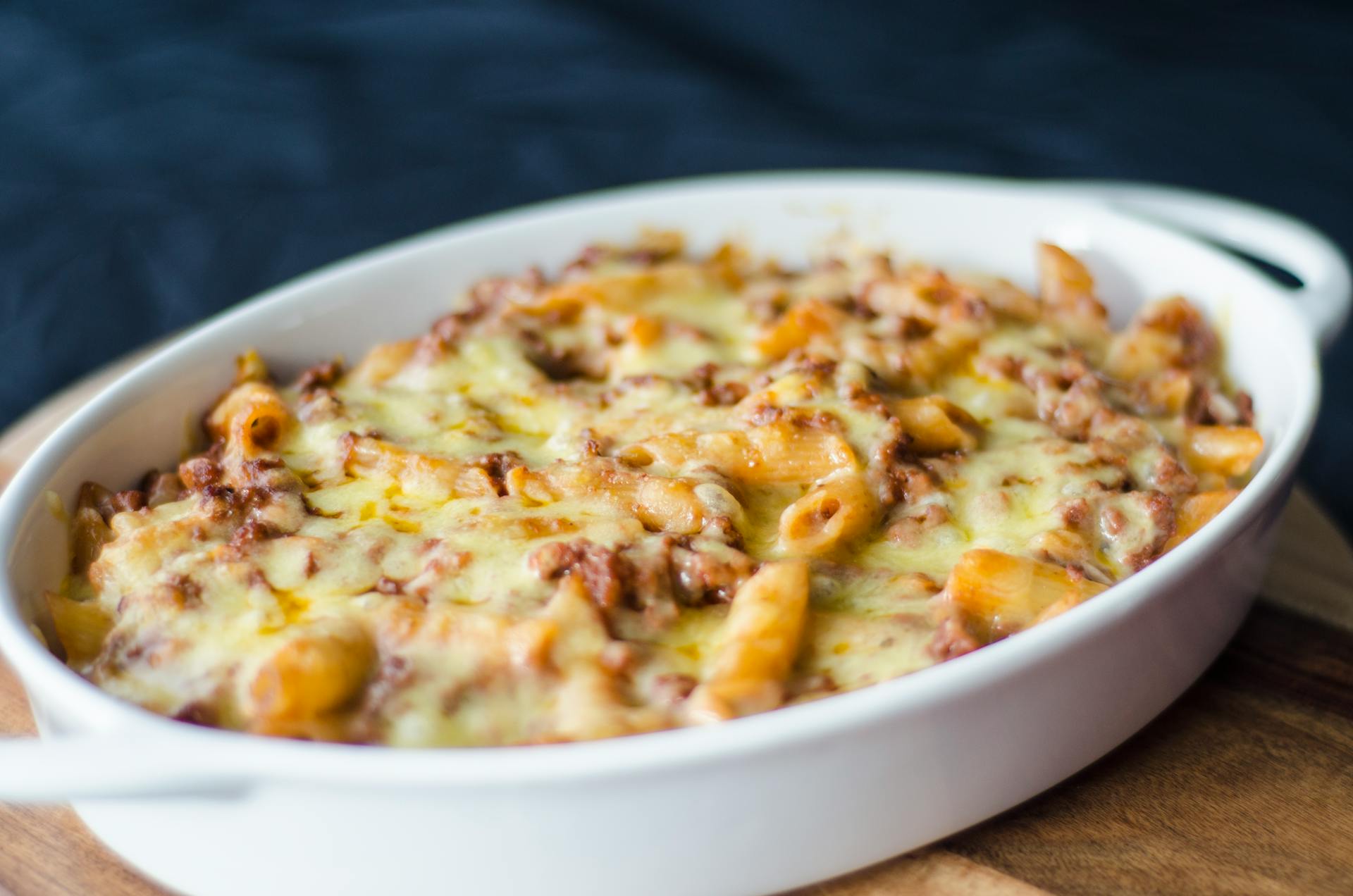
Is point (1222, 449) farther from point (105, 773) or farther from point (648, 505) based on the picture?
point (105, 773)

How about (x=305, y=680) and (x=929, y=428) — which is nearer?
(x=305, y=680)

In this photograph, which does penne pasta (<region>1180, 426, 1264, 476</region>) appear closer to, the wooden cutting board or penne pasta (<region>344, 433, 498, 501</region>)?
the wooden cutting board

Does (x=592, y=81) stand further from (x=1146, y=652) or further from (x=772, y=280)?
(x=1146, y=652)

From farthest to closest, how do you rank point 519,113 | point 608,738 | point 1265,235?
point 519,113 < point 1265,235 < point 608,738

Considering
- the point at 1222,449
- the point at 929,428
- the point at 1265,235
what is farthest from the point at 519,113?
the point at 1222,449

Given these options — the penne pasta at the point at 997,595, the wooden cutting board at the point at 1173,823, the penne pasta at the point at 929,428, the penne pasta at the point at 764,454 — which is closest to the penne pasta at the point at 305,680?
the wooden cutting board at the point at 1173,823

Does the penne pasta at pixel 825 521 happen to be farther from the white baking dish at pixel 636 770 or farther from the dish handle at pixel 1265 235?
the dish handle at pixel 1265 235

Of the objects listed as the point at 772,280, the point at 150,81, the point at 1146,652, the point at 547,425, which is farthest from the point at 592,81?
the point at 1146,652
